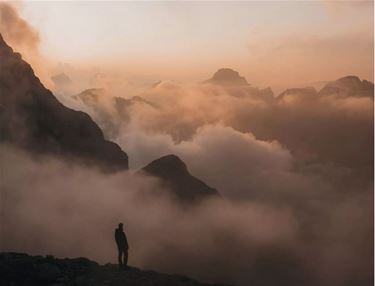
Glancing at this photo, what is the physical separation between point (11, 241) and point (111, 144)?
162ft

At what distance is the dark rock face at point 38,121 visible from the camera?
164000mm

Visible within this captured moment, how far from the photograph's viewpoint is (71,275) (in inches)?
1155

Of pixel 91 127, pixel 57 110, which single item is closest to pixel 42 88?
pixel 57 110

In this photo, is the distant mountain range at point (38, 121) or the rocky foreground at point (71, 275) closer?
the rocky foreground at point (71, 275)

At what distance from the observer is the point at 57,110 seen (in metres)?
177

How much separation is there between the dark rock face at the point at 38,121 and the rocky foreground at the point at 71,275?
138 meters

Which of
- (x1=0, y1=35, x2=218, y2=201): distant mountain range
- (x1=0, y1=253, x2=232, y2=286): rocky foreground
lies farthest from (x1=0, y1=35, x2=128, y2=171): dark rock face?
(x1=0, y1=253, x2=232, y2=286): rocky foreground

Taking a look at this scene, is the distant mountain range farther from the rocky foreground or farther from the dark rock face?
the rocky foreground

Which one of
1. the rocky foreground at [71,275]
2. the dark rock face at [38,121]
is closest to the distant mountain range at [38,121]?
the dark rock face at [38,121]

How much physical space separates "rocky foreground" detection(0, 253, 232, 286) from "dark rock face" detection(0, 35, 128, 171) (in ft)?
454

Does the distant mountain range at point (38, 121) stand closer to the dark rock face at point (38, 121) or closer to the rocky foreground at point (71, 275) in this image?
the dark rock face at point (38, 121)

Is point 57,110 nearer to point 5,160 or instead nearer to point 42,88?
point 42,88

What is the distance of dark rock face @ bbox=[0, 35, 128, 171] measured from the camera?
6457 inches

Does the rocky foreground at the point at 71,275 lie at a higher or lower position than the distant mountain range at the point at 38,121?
lower
